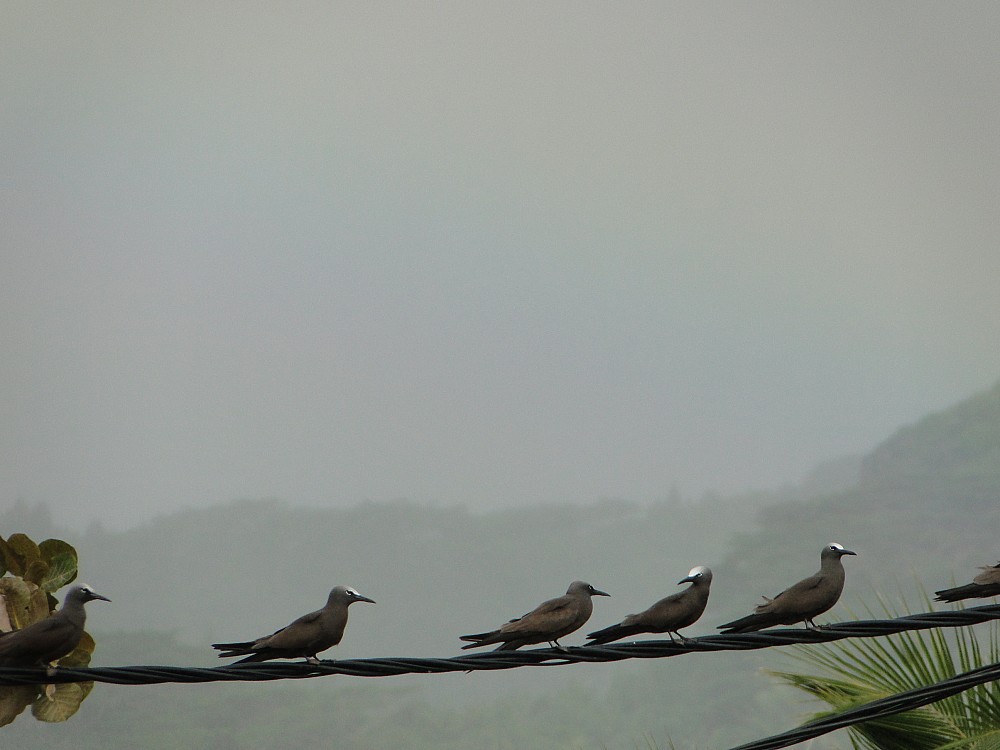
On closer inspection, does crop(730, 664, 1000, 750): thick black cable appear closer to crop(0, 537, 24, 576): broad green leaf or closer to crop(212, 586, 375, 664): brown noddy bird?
crop(212, 586, 375, 664): brown noddy bird

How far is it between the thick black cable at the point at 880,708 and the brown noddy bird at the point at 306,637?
4.66 ft

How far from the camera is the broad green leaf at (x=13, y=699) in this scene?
3.79 m

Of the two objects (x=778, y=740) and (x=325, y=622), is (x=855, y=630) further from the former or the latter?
(x=325, y=622)

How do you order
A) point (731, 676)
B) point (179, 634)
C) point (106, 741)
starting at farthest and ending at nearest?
1. point (731, 676)
2. point (179, 634)
3. point (106, 741)

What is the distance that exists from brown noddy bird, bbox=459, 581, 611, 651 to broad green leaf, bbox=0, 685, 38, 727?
1.49m

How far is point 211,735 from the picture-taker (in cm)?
3994

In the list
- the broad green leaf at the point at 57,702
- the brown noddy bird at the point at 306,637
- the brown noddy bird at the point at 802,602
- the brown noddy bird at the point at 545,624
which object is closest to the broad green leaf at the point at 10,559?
the broad green leaf at the point at 57,702

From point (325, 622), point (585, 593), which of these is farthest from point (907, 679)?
point (325, 622)

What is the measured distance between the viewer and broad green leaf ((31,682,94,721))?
12.7 feet

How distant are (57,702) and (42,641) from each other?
1.25 feet

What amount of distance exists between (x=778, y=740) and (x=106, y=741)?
39450 mm

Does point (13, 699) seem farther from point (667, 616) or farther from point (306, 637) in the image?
point (667, 616)

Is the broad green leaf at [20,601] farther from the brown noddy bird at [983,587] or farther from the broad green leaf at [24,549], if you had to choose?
the brown noddy bird at [983,587]

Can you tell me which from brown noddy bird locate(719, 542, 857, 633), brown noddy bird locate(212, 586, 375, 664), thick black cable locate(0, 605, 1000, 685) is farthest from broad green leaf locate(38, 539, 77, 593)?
brown noddy bird locate(719, 542, 857, 633)
